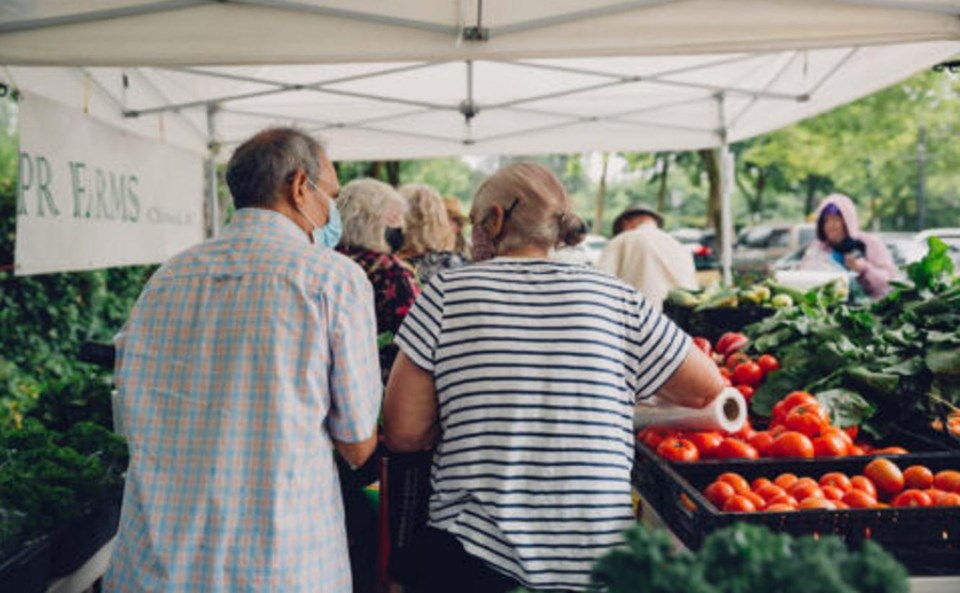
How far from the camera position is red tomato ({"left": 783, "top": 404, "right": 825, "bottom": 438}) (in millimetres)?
2762

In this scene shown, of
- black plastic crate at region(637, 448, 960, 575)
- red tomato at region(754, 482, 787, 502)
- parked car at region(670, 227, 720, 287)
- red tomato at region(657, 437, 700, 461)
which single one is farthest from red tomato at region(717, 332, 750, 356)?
parked car at region(670, 227, 720, 287)

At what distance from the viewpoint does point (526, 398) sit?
1975 mm

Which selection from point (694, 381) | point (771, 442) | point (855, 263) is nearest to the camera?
point (694, 381)

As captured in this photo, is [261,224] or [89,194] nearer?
[261,224]

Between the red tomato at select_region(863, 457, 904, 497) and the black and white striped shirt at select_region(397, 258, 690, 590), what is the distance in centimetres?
88

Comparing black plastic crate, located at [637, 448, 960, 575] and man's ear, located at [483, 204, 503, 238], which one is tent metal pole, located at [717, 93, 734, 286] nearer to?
black plastic crate, located at [637, 448, 960, 575]

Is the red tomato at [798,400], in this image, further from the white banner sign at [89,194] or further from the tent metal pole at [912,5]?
the white banner sign at [89,194]

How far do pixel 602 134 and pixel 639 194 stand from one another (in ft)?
167

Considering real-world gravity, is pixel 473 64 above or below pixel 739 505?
above

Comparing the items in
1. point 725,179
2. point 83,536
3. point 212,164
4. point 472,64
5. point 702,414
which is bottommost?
point 83,536

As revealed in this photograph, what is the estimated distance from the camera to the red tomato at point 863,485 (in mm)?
2375

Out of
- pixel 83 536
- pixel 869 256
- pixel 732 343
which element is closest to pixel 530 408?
pixel 83 536

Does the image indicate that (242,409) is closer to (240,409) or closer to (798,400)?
(240,409)

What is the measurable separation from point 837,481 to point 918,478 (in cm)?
26
